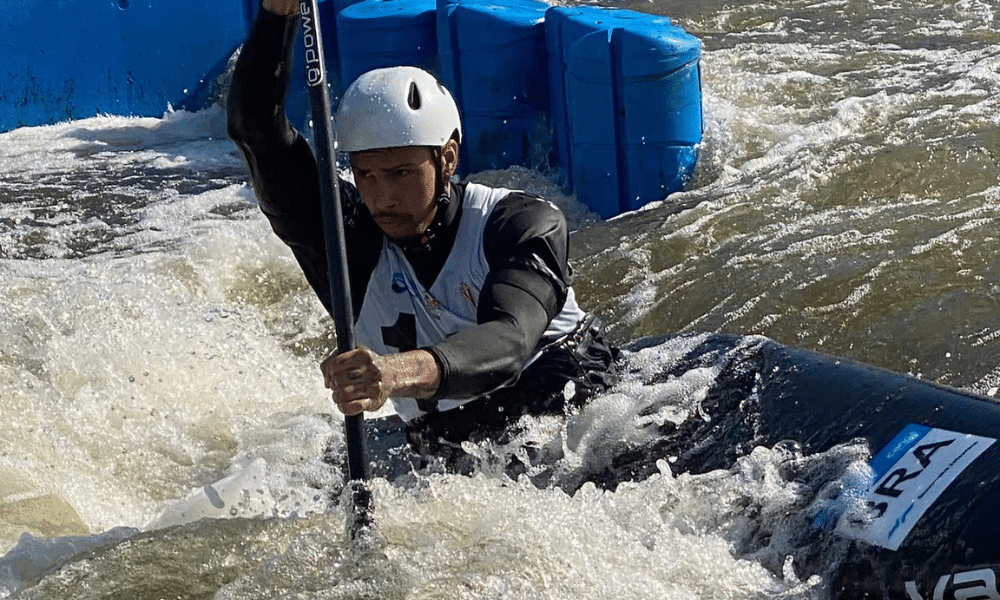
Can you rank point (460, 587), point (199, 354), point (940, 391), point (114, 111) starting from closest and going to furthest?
point (460, 587)
point (940, 391)
point (199, 354)
point (114, 111)

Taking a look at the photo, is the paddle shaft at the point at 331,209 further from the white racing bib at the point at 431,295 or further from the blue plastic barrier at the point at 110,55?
the blue plastic barrier at the point at 110,55

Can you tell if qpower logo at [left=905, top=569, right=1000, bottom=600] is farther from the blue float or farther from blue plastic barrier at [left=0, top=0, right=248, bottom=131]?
blue plastic barrier at [left=0, top=0, right=248, bottom=131]

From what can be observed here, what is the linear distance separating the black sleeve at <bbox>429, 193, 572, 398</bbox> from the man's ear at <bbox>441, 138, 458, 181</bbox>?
15 cm

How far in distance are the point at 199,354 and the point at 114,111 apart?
A: 4.58 meters

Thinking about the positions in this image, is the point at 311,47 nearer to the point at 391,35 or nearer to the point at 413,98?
the point at 413,98

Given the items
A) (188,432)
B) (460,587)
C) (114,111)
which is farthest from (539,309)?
(114,111)

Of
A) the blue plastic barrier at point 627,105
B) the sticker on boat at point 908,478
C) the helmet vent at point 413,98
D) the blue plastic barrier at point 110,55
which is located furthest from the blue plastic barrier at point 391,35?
the sticker on boat at point 908,478

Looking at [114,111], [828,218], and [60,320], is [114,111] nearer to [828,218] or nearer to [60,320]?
[60,320]

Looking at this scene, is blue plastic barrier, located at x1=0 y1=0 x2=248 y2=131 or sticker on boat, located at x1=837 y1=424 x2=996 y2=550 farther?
blue plastic barrier, located at x1=0 y1=0 x2=248 y2=131

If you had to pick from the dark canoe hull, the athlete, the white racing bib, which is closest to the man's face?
the athlete

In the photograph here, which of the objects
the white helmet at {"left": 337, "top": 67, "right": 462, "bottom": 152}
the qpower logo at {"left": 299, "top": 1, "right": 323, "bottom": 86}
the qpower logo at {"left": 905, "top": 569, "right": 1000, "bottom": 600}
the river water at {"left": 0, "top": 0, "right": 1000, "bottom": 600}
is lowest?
the river water at {"left": 0, "top": 0, "right": 1000, "bottom": 600}

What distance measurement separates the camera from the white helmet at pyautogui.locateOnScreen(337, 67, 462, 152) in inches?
118

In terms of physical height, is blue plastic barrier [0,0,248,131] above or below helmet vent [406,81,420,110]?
below

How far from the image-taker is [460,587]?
9.22 feet
